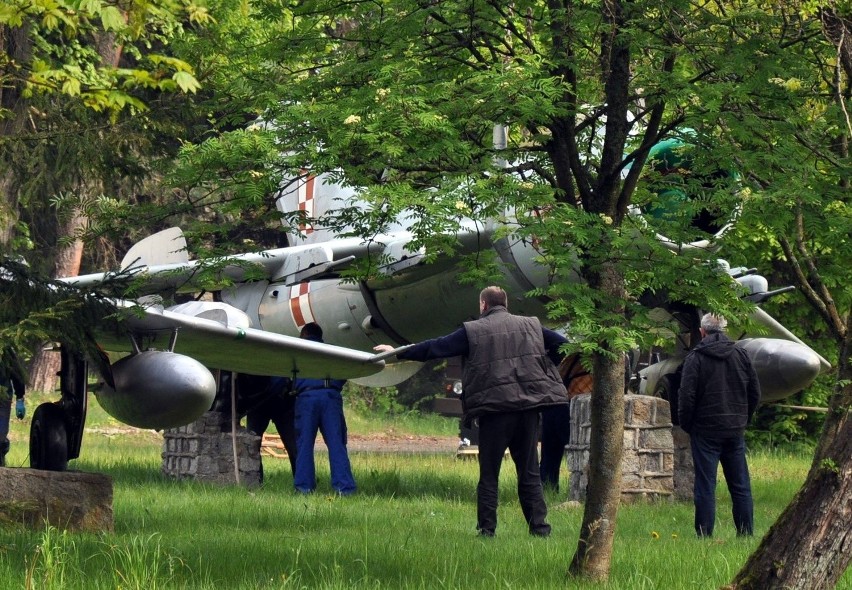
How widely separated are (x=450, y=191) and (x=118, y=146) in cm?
311

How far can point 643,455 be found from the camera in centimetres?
1191

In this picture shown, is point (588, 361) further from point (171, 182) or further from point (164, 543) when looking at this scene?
point (164, 543)

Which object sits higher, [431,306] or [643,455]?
[431,306]

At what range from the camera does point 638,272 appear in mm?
6430

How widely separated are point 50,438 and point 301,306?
5028mm

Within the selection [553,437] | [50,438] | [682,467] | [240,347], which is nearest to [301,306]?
[240,347]

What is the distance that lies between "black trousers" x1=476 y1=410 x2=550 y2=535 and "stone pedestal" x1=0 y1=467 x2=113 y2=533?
269 cm

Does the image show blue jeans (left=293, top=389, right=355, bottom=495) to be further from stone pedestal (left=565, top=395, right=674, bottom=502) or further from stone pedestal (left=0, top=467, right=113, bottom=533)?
stone pedestal (left=0, top=467, right=113, bottom=533)

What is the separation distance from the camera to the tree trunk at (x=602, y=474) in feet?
22.2

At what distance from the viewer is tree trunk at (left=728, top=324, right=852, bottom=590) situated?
538 cm

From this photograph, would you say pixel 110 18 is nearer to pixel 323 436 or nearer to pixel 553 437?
pixel 323 436

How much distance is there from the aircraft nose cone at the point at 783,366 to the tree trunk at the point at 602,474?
18.5 feet

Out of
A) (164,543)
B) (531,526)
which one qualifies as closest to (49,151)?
(164,543)

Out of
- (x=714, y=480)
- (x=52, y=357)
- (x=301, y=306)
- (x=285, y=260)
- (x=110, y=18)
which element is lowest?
(x=714, y=480)
